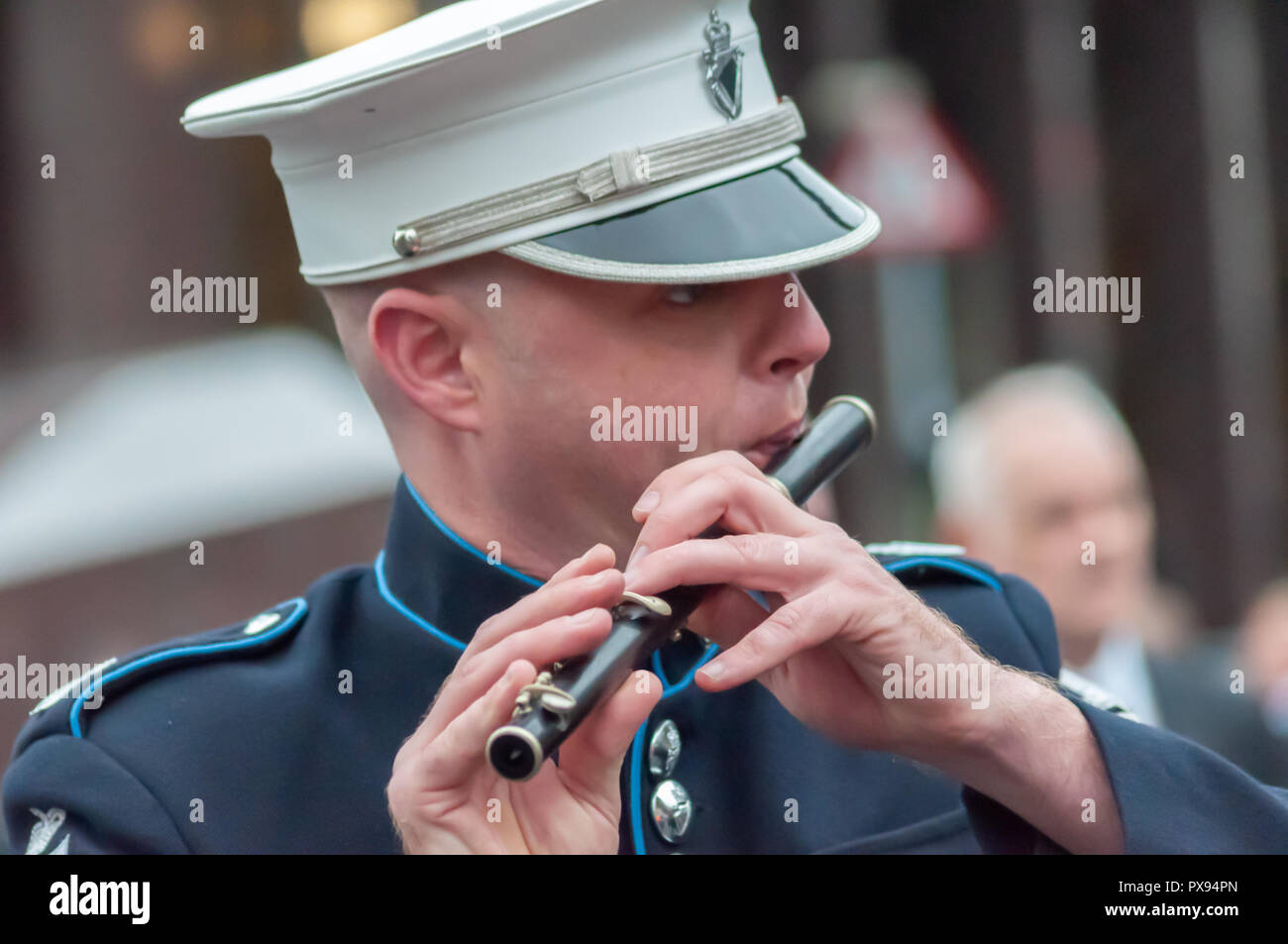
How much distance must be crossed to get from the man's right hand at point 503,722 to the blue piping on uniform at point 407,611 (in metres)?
0.42

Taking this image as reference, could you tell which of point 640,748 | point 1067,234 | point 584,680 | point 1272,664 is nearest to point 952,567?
point 640,748

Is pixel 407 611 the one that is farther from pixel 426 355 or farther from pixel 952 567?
pixel 952 567

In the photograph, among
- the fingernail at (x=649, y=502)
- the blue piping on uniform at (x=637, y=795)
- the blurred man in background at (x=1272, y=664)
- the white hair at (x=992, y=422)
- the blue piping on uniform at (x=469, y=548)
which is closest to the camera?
the fingernail at (x=649, y=502)

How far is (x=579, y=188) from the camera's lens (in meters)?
2.07

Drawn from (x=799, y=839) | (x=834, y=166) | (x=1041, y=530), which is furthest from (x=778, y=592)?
(x=834, y=166)

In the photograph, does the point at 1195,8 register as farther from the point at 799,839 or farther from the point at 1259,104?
the point at 799,839

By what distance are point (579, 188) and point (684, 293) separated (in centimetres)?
20

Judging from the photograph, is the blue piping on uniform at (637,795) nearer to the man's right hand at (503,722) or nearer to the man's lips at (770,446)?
the man's right hand at (503,722)

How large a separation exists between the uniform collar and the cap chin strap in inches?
16.5

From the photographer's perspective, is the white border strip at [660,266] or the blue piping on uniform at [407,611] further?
the blue piping on uniform at [407,611]

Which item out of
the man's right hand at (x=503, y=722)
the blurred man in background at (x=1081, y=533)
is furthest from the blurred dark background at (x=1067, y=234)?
the man's right hand at (x=503, y=722)

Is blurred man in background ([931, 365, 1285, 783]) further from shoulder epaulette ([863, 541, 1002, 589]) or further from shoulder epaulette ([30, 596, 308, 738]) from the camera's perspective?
shoulder epaulette ([30, 596, 308, 738])

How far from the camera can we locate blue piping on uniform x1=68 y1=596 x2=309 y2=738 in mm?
2131

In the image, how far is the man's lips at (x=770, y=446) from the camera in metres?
2.12
